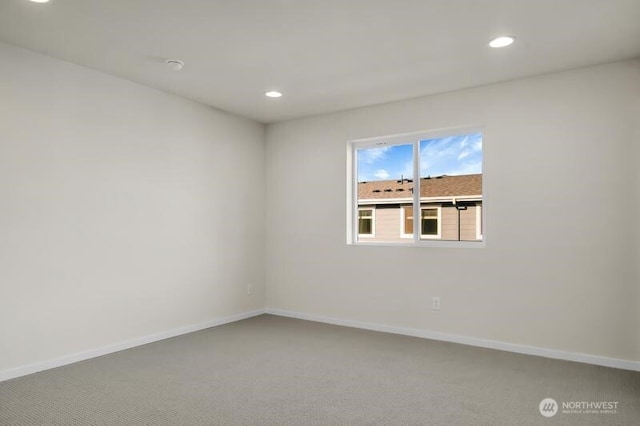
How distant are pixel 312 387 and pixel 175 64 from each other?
9.05 ft

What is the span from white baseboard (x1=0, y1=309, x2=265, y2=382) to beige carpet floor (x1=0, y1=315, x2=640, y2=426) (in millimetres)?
70

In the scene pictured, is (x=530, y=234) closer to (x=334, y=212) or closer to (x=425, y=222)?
(x=425, y=222)

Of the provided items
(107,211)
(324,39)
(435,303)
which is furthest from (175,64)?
(435,303)

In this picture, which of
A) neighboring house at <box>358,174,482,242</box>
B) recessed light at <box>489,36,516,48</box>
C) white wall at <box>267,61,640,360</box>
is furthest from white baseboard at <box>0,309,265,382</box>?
recessed light at <box>489,36,516,48</box>

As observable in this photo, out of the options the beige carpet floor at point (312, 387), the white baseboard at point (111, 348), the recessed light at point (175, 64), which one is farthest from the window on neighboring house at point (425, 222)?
the recessed light at point (175, 64)

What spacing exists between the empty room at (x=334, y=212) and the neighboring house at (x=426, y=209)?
0.09 feet

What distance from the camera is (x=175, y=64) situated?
3451mm

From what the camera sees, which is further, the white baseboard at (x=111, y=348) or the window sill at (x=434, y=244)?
the window sill at (x=434, y=244)

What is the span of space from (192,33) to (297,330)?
305cm

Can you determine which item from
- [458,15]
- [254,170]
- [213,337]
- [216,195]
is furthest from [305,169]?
[458,15]

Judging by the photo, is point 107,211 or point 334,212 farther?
point 334,212

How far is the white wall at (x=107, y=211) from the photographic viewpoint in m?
3.13

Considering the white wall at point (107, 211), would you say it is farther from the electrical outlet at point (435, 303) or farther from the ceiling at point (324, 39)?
the electrical outlet at point (435, 303)

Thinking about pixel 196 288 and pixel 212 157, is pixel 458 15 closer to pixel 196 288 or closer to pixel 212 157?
pixel 212 157
